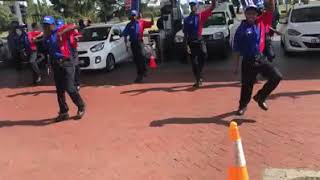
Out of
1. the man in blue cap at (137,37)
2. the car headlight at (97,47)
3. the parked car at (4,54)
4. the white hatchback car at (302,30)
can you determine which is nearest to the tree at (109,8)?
the parked car at (4,54)

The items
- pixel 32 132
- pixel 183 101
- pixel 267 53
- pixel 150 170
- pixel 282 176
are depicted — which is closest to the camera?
pixel 282 176

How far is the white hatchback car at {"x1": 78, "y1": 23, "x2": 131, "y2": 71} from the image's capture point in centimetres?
1538

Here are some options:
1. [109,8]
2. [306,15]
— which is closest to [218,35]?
[306,15]

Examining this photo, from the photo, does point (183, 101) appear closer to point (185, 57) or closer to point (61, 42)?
point (61, 42)

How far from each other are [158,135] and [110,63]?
26.9 feet

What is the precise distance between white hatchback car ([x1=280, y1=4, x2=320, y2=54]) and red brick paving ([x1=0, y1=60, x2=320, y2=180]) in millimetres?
3358

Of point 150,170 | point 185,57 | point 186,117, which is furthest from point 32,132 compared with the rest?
point 185,57

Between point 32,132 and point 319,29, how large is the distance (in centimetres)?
872

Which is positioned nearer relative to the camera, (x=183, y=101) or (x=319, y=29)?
(x=183, y=101)

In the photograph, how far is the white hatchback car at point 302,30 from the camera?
14516 mm

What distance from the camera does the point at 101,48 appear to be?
1562 centimetres

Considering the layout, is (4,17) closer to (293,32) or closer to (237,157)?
(293,32)

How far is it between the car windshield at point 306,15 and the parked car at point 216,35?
1968 mm

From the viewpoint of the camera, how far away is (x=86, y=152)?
296 inches
